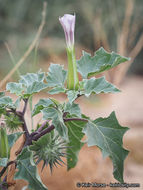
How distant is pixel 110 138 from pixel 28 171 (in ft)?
0.37

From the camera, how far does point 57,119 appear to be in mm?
347

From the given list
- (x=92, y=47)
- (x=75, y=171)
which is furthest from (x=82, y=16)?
(x=75, y=171)

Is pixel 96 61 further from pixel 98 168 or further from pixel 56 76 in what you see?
pixel 98 168

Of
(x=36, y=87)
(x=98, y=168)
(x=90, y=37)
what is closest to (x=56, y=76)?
(x=36, y=87)

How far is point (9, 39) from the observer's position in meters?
2.75

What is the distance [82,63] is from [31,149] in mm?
141

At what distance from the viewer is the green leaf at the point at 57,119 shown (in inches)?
13.4

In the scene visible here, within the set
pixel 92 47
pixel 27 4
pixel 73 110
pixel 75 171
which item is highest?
pixel 27 4


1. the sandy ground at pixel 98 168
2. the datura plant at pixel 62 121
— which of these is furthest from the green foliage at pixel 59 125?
the sandy ground at pixel 98 168

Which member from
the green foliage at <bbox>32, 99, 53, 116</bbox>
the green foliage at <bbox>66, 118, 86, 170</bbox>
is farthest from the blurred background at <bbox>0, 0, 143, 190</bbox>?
the green foliage at <bbox>32, 99, 53, 116</bbox>

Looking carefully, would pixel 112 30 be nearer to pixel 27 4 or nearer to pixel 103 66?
pixel 27 4

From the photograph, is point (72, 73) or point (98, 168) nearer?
point (72, 73)

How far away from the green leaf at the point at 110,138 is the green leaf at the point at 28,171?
76mm

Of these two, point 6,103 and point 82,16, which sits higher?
point 82,16
